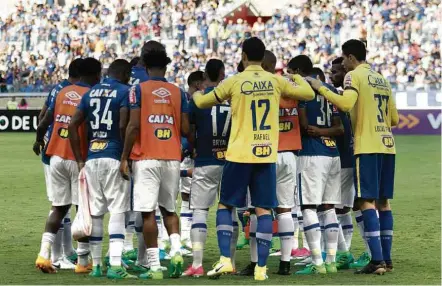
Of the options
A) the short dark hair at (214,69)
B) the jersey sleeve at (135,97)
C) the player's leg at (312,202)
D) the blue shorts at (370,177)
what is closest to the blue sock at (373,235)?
the blue shorts at (370,177)

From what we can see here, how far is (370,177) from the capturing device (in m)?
10.5

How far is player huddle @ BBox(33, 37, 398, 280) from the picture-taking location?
10.1 meters

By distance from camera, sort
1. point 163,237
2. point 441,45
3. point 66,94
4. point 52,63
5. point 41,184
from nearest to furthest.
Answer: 1. point 66,94
2. point 163,237
3. point 41,184
4. point 441,45
5. point 52,63

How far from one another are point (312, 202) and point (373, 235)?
0.70 meters

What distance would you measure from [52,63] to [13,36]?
406cm

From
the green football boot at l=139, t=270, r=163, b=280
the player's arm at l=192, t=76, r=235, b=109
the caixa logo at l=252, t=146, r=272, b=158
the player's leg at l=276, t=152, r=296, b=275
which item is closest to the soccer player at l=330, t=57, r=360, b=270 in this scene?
the player's leg at l=276, t=152, r=296, b=275

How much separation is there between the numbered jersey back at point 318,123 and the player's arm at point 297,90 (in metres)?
0.53

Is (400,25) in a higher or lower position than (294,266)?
higher

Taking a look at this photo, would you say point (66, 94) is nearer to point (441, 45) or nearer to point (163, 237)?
point (163, 237)

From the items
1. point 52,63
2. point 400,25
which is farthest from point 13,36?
point 400,25

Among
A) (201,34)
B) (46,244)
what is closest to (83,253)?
(46,244)

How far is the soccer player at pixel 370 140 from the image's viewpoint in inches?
413

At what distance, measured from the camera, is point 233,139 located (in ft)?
33.1

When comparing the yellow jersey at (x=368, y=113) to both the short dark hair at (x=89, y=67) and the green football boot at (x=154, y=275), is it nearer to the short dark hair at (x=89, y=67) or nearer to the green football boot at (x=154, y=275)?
the green football boot at (x=154, y=275)
